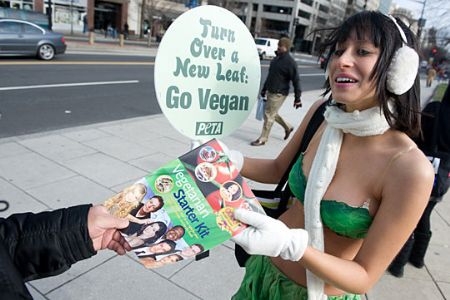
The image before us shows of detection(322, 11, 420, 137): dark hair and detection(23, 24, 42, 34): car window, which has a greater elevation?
detection(322, 11, 420, 137): dark hair

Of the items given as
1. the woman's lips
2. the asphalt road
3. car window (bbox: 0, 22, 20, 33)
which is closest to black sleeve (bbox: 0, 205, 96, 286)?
the woman's lips

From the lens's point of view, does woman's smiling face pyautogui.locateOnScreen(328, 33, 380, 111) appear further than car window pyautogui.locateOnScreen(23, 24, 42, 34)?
No

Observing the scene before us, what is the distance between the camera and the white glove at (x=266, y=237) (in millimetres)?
1046

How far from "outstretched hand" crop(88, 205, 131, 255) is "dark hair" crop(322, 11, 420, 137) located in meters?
0.94

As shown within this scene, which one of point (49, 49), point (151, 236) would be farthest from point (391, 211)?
point (49, 49)

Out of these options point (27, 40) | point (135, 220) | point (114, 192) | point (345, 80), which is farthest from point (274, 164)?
point (27, 40)

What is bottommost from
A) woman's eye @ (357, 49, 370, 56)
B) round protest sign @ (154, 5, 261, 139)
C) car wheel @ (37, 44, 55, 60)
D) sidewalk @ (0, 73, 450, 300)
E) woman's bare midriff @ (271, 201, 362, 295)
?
sidewalk @ (0, 73, 450, 300)

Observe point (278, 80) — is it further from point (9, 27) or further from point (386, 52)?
point (9, 27)

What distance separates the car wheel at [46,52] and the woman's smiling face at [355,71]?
14041mm

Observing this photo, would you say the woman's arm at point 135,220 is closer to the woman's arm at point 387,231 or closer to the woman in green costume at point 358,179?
the woman in green costume at point 358,179

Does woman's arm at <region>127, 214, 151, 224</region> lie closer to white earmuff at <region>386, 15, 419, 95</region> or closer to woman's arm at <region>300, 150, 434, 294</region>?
woman's arm at <region>300, 150, 434, 294</region>

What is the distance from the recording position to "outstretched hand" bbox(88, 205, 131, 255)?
44.7 inches

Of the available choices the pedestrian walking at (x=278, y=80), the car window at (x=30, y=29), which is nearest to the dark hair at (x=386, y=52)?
the pedestrian walking at (x=278, y=80)

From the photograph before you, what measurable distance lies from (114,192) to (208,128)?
2606 mm
